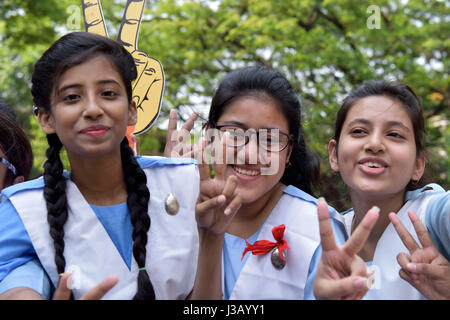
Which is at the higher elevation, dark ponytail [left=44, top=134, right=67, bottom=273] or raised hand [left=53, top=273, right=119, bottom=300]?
dark ponytail [left=44, top=134, right=67, bottom=273]

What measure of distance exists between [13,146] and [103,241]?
926mm

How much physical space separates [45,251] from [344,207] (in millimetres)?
1687

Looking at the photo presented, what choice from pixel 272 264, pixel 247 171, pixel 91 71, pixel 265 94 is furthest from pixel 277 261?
pixel 91 71

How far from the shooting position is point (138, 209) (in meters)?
1.89

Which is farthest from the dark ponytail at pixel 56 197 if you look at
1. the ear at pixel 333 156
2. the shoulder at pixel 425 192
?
the shoulder at pixel 425 192

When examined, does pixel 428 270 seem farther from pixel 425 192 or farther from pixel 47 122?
pixel 47 122

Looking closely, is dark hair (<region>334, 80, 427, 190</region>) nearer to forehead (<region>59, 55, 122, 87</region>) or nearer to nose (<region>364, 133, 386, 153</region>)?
nose (<region>364, 133, 386, 153</region>)

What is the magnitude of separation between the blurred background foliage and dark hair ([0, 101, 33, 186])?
9.10 feet

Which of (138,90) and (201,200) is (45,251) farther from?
(138,90)

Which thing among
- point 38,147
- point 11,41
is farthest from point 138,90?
point 11,41

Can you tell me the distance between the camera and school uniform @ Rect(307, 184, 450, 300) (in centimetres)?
167

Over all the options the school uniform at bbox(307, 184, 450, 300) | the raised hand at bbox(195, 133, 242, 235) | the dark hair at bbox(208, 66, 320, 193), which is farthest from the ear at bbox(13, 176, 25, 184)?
the school uniform at bbox(307, 184, 450, 300)

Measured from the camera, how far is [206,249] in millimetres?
1687

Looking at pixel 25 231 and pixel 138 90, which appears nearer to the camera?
pixel 25 231
